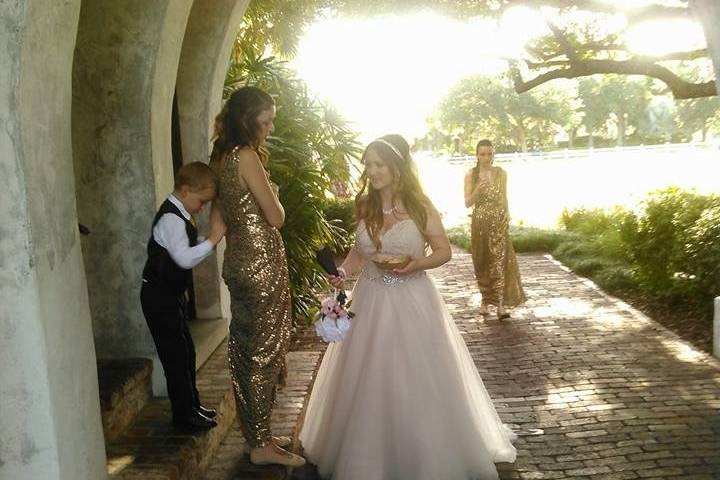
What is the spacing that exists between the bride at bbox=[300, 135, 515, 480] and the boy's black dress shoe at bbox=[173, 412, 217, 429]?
69 cm

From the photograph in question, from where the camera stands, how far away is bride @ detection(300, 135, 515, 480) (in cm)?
421

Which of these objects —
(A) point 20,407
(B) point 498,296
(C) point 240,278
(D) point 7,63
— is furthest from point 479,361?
(D) point 7,63

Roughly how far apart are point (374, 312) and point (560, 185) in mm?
27688

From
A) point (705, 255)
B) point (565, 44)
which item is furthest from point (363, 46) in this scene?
point (705, 255)

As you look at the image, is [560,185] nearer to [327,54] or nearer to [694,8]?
[327,54]

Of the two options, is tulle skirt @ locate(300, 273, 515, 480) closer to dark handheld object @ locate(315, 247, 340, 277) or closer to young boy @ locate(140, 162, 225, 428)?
dark handheld object @ locate(315, 247, 340, 277)

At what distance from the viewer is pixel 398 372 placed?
4.29 metres

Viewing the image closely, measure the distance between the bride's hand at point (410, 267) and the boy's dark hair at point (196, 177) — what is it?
3.98 ft

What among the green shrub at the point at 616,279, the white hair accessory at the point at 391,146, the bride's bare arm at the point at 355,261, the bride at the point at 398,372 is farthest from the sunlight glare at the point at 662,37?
the bride's bare arm at the point at 355,261

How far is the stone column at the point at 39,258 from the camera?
8.19 ft

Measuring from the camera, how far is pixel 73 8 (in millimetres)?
2787

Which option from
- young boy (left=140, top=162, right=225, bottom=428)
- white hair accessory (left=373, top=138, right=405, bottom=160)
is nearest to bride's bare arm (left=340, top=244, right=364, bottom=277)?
white hair accessory (left=373, top=138, right=405, bottom=160)

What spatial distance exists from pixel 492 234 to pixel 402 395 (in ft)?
15.0

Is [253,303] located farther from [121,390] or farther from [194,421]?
[121,390]
